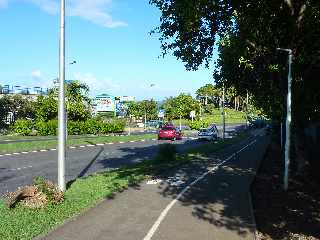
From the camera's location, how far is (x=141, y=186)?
20.6m

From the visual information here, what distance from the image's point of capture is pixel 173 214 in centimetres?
1480

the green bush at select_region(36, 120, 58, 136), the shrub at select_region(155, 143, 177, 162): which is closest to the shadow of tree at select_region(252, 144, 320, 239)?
the shrub at select_region(155, 143, 177, 162)

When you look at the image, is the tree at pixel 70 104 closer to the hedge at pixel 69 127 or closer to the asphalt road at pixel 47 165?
the hedge at pixel 69 127

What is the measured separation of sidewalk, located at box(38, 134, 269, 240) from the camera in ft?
40.3

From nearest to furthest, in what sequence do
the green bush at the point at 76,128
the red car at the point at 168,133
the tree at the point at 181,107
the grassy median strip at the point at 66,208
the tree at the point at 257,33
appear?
the grassy median strip at the point at 66,208 < the tree at the point at 257,33 < the red car at the point at 168,133 < the green bush at the point at 76,128 < the tree at the point at 181,107

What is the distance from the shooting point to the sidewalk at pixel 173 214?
484 inches

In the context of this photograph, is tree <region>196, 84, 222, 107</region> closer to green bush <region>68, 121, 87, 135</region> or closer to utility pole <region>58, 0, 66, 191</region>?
green bush <region>68, 121, 87, 135</region>

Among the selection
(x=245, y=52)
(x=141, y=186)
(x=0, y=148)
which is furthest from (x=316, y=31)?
(x=0, y=148)

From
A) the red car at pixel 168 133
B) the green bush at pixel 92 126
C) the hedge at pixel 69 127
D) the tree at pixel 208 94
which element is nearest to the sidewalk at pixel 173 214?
the red car at pixel 168 133

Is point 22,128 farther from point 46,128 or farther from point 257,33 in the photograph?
point 257,33

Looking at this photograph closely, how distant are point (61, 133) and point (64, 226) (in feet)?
16.4

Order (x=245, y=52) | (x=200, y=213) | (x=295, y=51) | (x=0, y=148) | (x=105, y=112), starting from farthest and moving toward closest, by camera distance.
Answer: (x=105, y=112) → (x=0, y=148) → (x=245, y=52) → (x=295, y=51) → (x=200, y=213)

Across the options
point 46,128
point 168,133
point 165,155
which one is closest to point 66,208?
point 165,155

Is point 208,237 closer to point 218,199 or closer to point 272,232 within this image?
point 272,232
